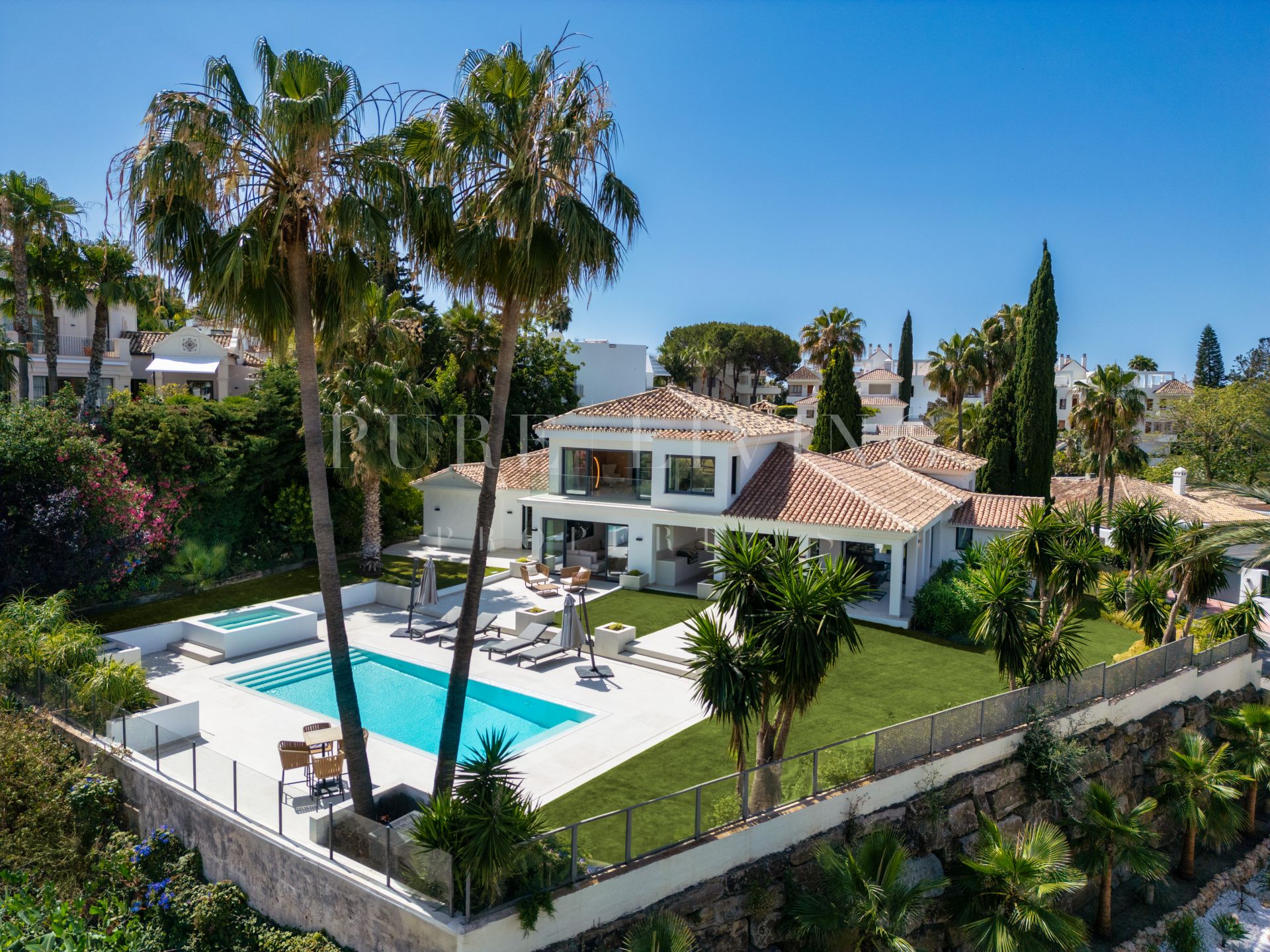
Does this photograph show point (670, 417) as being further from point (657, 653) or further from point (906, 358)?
point (906, 358)

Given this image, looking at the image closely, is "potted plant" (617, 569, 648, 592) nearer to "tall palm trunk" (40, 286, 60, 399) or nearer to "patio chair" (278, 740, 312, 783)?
"patio chair" (278, 740, 312, 783)

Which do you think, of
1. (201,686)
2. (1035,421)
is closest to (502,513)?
(201,686)

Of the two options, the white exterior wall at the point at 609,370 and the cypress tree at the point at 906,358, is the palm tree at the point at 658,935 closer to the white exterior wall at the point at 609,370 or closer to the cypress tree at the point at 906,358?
the white exterior wall at the point at 609,370

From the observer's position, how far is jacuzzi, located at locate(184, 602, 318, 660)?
19562 millimetres

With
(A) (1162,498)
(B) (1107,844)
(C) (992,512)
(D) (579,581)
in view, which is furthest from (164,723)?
(A) (1162,498)

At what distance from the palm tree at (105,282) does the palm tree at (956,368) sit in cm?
4088

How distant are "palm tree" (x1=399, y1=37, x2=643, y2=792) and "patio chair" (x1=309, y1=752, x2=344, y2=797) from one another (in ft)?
8.85

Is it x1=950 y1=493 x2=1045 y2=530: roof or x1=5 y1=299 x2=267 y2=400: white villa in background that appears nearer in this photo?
x1=950 y1=493 x2=1045 y2=530: roof

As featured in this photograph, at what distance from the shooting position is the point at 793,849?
1187 centimetres

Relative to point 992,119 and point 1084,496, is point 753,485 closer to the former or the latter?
point 992,119

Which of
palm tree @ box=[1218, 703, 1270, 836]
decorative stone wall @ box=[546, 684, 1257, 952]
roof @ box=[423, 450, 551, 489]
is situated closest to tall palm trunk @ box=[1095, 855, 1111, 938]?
decorative stone wall @ box=[546, 684, 1257, 952]

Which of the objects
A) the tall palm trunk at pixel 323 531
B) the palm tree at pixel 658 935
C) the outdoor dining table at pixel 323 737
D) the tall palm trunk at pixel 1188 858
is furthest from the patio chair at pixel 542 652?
the tall palm trunk at pixel 1188 858

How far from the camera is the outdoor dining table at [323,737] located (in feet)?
43.7

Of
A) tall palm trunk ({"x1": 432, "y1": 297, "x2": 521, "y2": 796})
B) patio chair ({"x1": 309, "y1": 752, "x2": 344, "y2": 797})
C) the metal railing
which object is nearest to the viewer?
the metal railing
